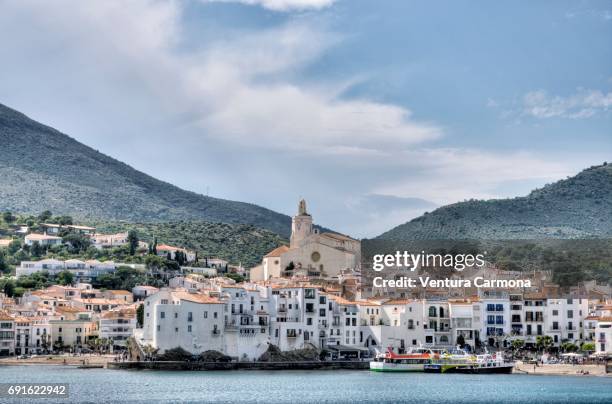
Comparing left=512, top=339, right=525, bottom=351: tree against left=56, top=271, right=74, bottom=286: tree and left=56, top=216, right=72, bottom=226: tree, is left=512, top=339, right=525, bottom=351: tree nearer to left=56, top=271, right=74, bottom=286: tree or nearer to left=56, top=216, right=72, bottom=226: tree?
left=56, top=271, right=74, bottom=286: tree

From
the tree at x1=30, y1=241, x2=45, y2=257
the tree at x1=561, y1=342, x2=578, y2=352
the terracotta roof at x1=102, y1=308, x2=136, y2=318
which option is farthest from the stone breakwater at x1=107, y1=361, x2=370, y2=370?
the tree at x1=30, y1=241, x2=45, y2=257

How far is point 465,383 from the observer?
7494 centimetres

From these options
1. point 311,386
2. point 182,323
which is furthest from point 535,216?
point 311,386

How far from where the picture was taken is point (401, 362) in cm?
8538

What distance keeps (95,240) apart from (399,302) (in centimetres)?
6902

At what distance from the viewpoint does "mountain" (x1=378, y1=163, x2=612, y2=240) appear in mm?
153750

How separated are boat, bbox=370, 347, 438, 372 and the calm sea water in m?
→ 1.65

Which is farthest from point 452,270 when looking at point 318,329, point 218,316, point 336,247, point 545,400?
point 545,400

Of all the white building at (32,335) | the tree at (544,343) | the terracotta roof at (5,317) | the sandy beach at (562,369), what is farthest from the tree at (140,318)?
the tree at (544,343)

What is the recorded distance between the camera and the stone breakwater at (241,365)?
81562mm

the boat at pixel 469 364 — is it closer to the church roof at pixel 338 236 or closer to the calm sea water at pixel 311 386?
the calm sea water at pixel 311 386

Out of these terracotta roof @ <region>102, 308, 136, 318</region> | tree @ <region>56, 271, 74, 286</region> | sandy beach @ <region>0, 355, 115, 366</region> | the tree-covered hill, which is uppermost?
the tree-covered hill

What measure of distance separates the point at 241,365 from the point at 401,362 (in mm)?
11558

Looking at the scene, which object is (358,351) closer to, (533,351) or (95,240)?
(533,351)
